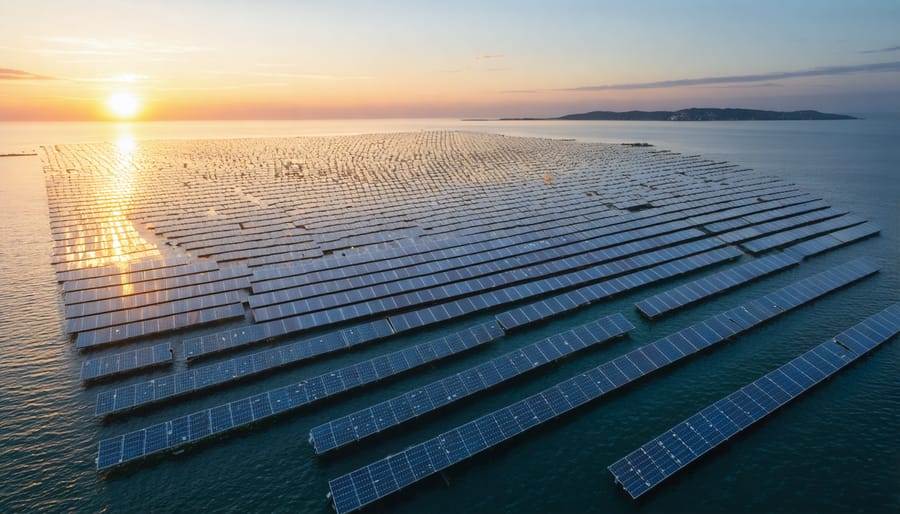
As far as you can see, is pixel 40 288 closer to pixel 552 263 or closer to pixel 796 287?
pixel 552 263

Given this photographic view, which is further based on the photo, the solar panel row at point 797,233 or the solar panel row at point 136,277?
the solar panel row at point 797,233

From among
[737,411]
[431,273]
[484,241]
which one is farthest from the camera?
[484,241]

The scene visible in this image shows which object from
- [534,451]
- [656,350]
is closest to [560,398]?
[534,451]

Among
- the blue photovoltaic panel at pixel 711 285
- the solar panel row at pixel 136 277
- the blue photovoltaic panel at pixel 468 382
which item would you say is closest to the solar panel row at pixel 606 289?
the blue photovoltaic panel at pixel 711 285

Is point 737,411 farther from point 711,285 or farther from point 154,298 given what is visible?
point 154,298

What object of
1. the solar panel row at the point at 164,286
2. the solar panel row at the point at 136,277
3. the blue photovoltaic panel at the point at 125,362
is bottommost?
the blue photovoltaic panel at the point at 125,362

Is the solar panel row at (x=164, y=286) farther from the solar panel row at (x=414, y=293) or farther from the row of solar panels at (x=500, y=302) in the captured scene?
the row of solar panels at (x=500, y=302)

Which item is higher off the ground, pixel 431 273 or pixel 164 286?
pixel 164 286

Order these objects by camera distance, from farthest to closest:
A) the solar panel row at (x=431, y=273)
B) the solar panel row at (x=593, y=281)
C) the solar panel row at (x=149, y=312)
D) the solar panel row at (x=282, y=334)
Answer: the solar panel row at (x=431, y=273)
the solar panel row at (x=593, y=281)
the solar panel row at (x=149, y=312)
the solar panel row at (x=282, y=334)
